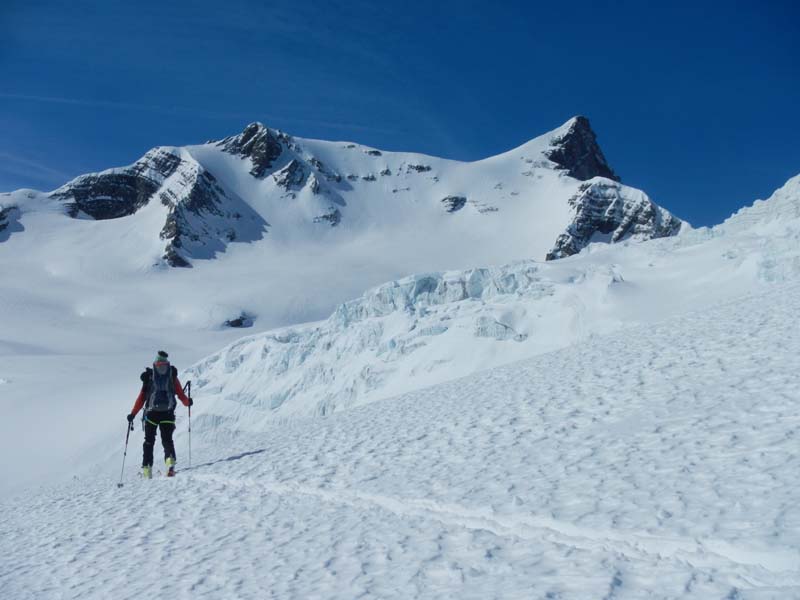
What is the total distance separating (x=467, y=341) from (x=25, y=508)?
46.7ft

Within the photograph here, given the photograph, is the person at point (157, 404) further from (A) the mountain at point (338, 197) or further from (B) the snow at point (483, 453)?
(A) the mountain at point (338, 197)

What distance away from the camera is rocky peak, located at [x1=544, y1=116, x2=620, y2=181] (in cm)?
15525

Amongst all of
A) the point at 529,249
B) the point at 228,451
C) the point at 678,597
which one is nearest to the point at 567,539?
the point at 678,597

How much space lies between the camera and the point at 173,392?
1142cm

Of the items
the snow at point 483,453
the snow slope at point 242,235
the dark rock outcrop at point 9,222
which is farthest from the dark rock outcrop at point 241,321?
the dark rock outcrop at point 9,222

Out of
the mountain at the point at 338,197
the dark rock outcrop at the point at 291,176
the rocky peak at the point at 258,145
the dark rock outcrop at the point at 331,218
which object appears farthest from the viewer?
the rocky peak at the point at 258,145

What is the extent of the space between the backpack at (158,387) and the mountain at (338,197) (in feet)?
296

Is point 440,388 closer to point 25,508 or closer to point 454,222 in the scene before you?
point 25,508

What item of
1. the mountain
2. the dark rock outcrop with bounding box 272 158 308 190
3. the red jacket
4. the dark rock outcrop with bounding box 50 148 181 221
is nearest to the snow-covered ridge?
the red jacket

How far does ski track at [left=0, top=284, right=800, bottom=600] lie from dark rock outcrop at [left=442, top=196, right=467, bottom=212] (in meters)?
120

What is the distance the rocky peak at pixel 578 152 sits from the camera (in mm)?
155250

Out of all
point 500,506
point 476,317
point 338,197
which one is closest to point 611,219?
point 338,197

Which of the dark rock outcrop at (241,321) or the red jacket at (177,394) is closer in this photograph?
the red jacket at (177,394)

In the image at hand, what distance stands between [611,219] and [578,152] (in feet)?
201
